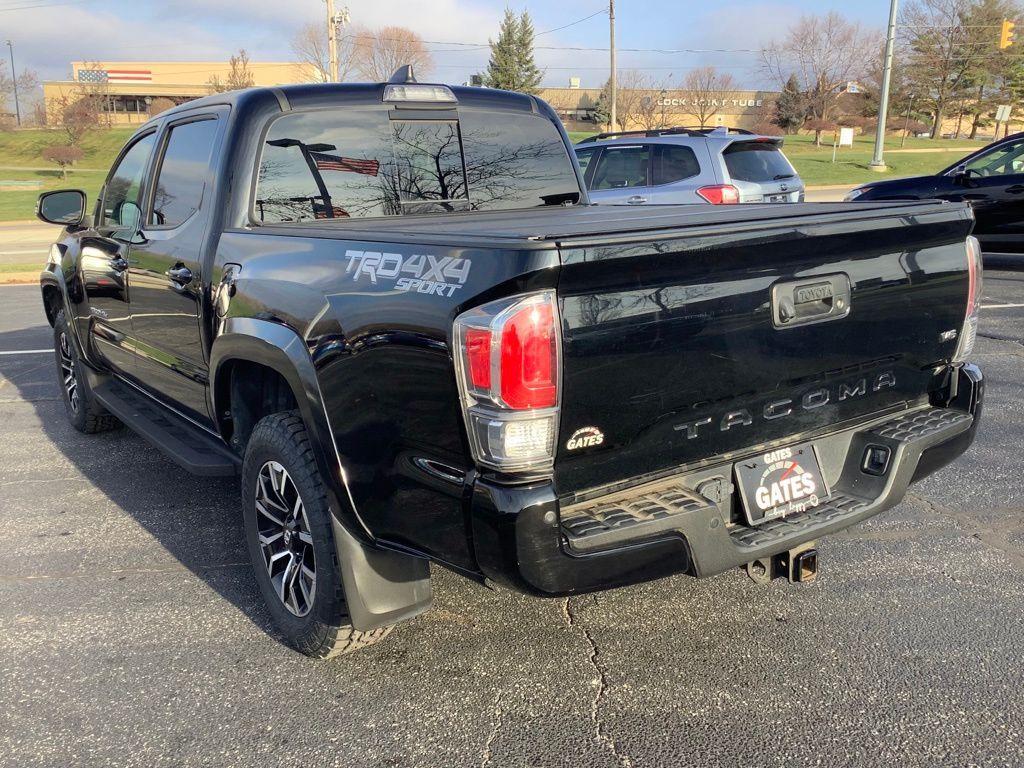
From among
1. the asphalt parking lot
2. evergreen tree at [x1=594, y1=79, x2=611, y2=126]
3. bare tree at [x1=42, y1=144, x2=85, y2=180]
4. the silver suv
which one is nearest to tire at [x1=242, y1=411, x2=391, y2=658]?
the asphalt parking lot

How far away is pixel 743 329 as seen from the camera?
2.52 m

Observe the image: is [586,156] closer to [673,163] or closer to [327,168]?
[673,163]

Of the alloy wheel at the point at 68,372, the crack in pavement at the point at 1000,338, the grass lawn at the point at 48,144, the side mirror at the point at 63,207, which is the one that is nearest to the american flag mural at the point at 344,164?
the side mirror at the point at 63,207

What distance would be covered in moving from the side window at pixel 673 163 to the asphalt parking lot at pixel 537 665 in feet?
21.1

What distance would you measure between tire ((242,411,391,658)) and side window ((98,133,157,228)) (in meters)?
1.93

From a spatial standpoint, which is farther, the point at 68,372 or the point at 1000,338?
the point at 1000,338

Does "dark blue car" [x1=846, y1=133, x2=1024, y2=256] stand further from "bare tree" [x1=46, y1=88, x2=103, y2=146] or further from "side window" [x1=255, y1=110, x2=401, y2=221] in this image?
"bare tree" [x1=46, y1=88, x2=103, y2=146]

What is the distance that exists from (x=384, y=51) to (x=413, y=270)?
6096 centimetres

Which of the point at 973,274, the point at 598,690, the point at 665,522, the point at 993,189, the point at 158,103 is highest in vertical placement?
the point at 158,103

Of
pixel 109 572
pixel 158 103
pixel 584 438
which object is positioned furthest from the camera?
pixel 158 103

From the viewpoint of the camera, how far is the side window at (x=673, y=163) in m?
9.93

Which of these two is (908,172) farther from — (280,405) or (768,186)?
(280,405)

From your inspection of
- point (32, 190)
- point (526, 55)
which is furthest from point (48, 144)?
point (526, 55)

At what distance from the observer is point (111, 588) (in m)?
3.63
